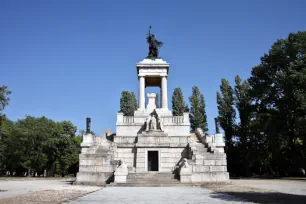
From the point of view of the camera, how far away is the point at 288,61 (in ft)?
99.7

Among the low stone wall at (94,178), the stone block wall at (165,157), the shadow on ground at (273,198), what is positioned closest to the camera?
the shadow on ground at (273,198)

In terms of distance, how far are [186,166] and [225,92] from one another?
1103 inches

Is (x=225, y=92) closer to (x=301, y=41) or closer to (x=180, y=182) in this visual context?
(x=301, y=41)

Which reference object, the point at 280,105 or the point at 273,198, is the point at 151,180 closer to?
the point at 273,198

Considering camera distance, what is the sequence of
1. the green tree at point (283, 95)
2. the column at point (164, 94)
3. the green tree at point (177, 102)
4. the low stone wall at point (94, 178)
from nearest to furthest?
the low stone wall at point (94, 178), the green tree at point (283, 95), the column at point (164, 94), the green tree at point (177, 102)

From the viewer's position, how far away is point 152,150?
923 inches

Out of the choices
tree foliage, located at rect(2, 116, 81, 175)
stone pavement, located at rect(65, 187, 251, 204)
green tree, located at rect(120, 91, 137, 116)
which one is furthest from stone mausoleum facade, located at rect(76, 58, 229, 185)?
green tree, located at rect(120, 91, 137, 116)

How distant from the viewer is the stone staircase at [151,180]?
17.7 m

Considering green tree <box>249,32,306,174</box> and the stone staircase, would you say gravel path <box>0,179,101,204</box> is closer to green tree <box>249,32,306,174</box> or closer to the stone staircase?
the stone staircase

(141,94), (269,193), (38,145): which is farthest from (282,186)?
(38,145)

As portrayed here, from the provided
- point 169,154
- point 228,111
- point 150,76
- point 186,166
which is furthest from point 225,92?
point 186,166

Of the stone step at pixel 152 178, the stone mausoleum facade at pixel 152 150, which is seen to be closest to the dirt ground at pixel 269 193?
the stone step at pixel 152 178

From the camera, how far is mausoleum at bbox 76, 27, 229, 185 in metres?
19.6

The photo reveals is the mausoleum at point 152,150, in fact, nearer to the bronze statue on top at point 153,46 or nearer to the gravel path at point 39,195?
the bronze statue on top at point 153,46
